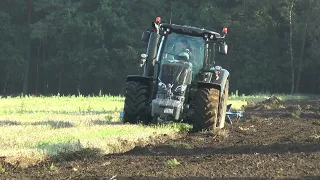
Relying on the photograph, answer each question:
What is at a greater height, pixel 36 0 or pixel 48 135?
pixel 36 0

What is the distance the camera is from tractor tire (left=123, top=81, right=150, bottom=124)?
13430 millimetres

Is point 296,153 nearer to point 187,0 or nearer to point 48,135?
point 48,135

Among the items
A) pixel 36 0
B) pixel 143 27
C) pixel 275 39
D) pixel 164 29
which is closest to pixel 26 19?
pixel 36 0

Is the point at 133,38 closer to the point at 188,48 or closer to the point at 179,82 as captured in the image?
the point at 188,48

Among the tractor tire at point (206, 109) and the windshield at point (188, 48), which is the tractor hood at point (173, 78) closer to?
the tractor tire at point (206, 109)

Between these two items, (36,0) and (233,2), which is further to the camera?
(233,2)

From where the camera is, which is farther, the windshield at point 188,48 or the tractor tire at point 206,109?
the windshield at point 188,48

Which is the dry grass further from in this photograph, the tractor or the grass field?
the tractor

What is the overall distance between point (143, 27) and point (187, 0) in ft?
18.5

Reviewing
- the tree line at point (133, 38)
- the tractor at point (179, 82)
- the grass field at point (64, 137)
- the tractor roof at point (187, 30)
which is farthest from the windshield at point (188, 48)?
the tree line at point (133, 38)

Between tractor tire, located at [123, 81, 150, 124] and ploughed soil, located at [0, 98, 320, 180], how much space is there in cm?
149

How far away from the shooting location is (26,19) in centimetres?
5316

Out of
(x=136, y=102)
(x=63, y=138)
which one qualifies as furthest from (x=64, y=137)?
(x=136, y=102)

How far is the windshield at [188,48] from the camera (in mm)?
13906
